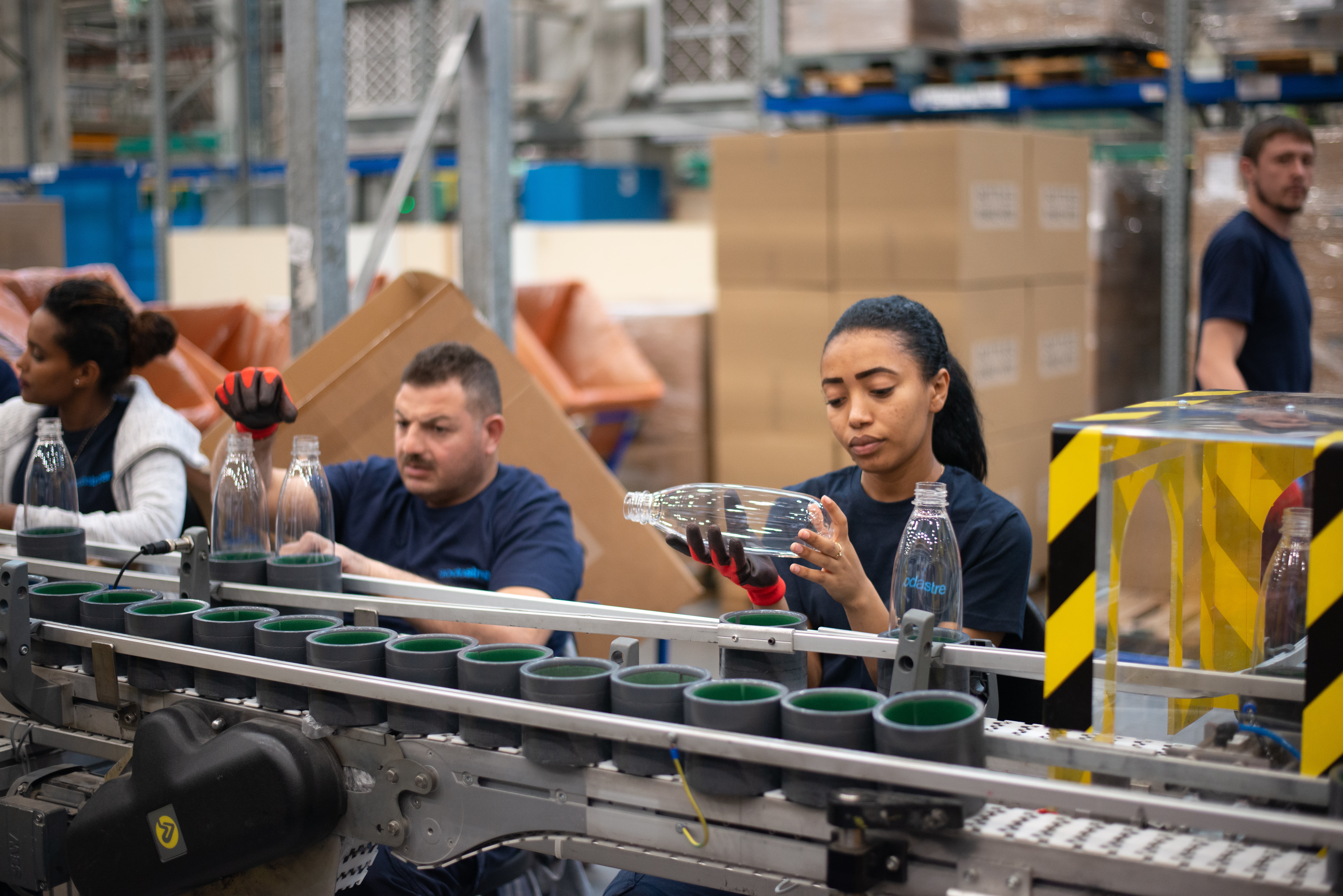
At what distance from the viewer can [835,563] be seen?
68.5 inches

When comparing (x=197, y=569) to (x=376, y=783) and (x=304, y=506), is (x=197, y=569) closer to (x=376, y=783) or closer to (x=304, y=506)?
(x=304, y=506)

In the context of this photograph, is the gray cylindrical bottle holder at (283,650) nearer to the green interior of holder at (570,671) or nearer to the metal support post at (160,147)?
the green interior of holder at (570,671)

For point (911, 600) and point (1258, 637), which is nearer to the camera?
point (1258, 637)

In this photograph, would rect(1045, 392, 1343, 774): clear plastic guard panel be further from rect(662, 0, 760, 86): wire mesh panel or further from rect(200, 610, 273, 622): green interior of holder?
rect(662, 0, 760, 86): wire mesh panel

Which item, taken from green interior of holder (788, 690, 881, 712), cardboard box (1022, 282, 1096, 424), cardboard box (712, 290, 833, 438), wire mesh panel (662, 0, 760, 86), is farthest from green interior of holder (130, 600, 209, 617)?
wire mesh panel (662, 0, 760, 86)

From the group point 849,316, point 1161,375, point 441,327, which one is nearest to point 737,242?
point 441,327

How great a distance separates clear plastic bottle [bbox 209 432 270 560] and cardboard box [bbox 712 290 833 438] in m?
3.19

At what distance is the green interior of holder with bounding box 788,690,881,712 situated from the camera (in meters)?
1.44

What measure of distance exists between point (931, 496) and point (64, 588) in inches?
56.2

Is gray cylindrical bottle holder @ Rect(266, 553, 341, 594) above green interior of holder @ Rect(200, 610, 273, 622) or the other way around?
above

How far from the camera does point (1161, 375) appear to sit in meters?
6.63

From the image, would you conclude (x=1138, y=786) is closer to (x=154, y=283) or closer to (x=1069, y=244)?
(x=1069, y=244)

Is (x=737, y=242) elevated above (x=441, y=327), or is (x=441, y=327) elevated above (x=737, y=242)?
(x=737, y=242)

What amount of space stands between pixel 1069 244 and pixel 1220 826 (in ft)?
Result: 15.7
